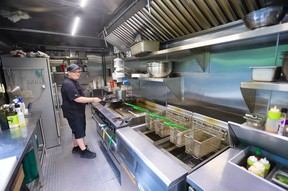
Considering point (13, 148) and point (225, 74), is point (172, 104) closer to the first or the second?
Result: point (225, 74)

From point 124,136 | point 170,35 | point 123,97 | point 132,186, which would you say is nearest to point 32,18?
point 123,97

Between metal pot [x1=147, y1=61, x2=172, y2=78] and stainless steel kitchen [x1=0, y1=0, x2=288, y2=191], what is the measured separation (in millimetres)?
12

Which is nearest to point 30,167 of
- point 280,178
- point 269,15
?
point 280,178

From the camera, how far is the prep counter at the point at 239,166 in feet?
2.25

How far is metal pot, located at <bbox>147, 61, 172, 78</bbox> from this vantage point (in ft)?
5.23

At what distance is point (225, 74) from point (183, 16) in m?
0.68

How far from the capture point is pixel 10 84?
231cm

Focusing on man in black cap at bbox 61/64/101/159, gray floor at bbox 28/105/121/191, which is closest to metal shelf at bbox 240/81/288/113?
gray floor at bbox 28/105/121/191

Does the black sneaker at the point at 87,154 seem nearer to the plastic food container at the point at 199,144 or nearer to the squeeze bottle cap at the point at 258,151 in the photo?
the plastic food container at the point at 199,144

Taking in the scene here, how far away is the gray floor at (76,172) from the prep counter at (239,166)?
1.36m

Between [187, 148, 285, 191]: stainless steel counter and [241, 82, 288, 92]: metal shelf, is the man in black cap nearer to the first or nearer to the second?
[187, 148, 285, 191]: stainless steel counter

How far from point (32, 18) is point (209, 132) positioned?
3.12 m

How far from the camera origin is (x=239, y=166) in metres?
0.81

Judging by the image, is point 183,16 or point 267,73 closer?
point 267,73
